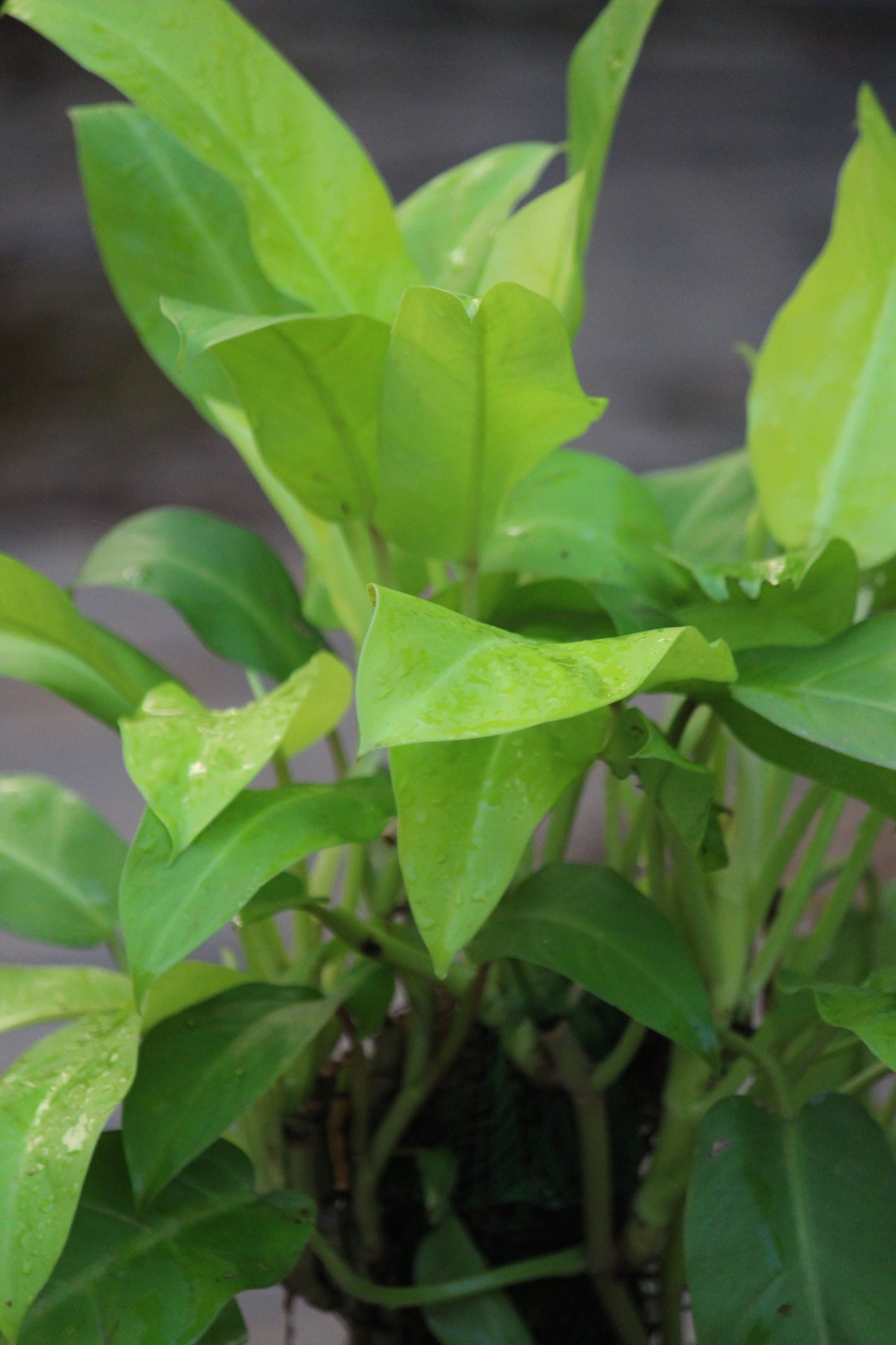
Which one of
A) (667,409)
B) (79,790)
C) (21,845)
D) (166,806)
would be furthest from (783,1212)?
(667,409)

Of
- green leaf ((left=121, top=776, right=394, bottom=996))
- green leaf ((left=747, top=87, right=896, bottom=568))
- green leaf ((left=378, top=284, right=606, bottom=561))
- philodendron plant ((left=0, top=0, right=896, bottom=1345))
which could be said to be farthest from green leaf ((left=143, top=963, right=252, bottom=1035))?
green leaf ((left=747, top=87, right=896, bottom=568))

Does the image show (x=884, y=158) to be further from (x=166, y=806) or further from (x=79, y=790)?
(x=79, y=790)

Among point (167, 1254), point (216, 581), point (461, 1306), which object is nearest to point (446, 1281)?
point (461, 1306)

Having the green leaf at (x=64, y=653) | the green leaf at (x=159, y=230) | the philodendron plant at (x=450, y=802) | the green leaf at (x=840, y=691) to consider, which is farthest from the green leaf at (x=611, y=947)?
the green leaf at (x=159, y=230)

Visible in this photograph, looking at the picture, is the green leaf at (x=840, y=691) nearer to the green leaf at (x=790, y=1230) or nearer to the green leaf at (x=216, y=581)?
the green leaf at (x=790, y=1230)

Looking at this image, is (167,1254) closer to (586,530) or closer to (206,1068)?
(206,1068)

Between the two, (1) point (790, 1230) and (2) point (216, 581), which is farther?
(2) point (216, 581)

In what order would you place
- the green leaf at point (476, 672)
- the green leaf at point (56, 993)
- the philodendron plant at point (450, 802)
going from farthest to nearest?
the green leaf at point (56, 993)
the philodendron plant at point (450, 802)
the green leaf at point (476, 672)
